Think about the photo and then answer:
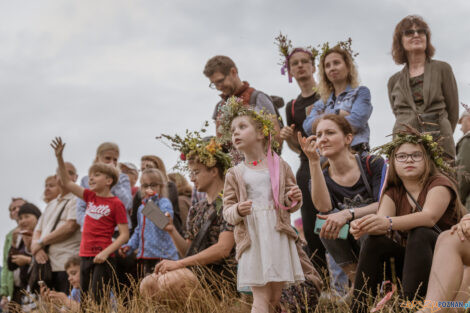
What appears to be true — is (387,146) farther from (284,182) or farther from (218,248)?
(218,248)

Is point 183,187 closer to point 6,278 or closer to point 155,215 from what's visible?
point 155,215

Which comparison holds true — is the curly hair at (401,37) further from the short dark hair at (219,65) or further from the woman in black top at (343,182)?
the short dark hair at (219,65)

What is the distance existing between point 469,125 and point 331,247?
3250 mm

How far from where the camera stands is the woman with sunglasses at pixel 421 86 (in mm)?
5844

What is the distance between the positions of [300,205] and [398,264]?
0.80 meters

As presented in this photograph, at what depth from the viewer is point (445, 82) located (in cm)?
593

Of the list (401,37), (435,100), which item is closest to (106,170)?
(401,37)

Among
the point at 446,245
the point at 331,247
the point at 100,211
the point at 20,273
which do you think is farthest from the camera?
the point at 20,273

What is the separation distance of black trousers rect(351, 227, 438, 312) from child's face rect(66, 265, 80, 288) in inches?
157

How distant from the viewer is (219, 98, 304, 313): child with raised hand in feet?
13.4

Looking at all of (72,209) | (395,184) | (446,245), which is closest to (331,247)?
(395,184)

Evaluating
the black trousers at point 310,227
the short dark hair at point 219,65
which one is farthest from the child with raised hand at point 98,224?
the black trousers at point 310,227

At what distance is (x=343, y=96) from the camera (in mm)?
5781

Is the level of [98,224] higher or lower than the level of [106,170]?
lower
